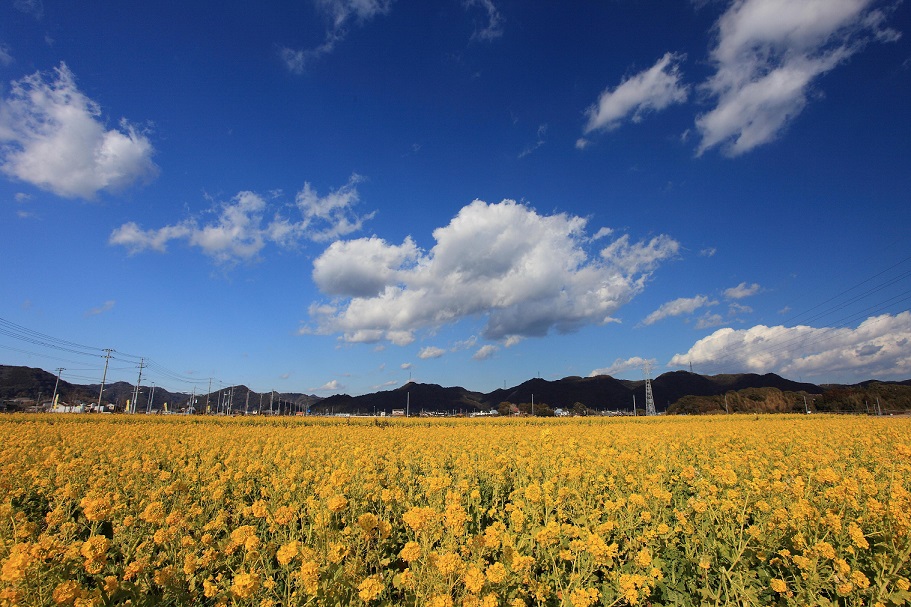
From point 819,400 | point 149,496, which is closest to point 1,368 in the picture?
point 149,496

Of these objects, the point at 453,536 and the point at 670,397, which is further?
the point at 670,397

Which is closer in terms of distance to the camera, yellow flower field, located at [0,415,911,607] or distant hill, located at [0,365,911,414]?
yellow flower field, located at [0,415,911,607]

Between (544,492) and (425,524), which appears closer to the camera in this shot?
(425,524)

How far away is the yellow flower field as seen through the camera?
10.3 ft

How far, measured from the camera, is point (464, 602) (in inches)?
110

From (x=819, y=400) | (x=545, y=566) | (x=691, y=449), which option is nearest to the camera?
(x=545, y=566)

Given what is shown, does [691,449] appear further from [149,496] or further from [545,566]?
[149,496]

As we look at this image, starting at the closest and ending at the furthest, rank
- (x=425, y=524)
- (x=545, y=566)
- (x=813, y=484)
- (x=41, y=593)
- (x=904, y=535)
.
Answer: (x=41, y=593) < (x=425, y=524) < (x=904, y=535) < (x=545, y=566) < (x=813, y=484)

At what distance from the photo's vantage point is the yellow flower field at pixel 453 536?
313cm

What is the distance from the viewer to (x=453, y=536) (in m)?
4.02

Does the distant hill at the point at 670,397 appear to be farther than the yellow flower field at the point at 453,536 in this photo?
Yes

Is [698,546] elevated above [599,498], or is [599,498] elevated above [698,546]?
[599,498]

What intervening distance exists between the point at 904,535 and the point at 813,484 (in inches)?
144

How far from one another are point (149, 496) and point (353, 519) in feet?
10.9
